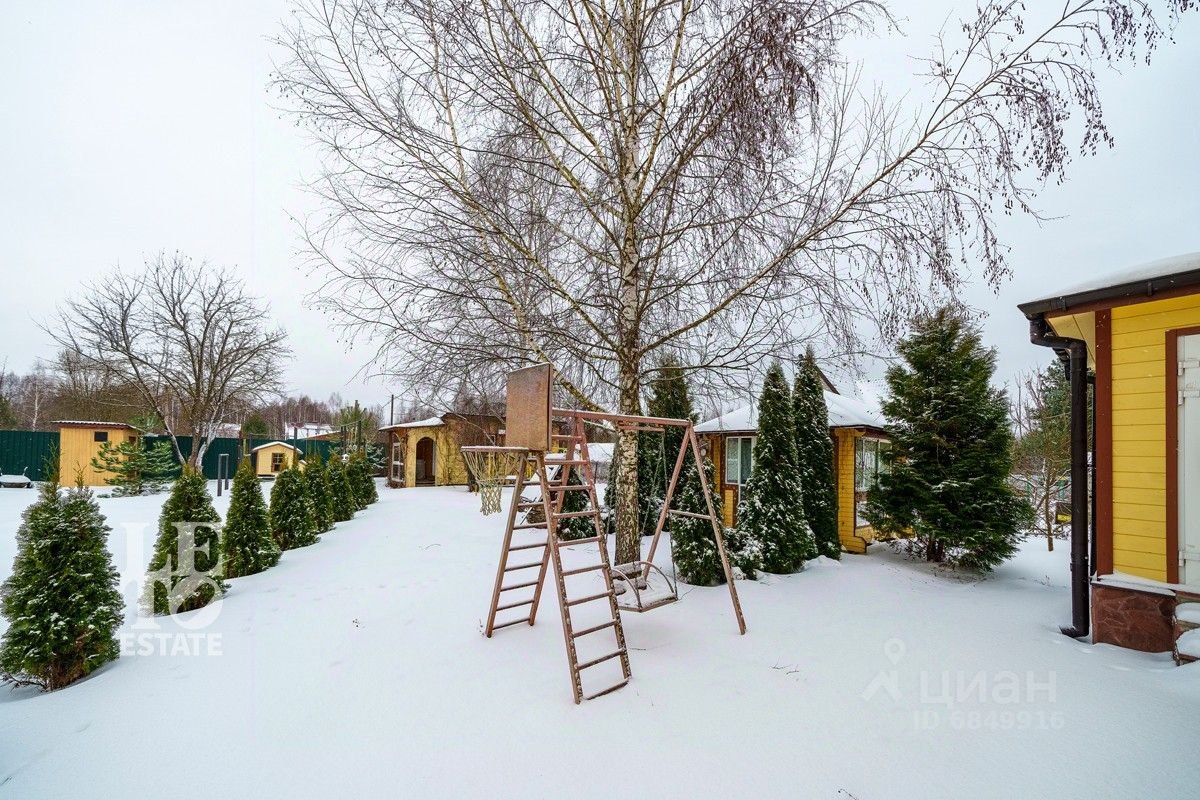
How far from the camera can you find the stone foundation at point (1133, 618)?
3.81 m

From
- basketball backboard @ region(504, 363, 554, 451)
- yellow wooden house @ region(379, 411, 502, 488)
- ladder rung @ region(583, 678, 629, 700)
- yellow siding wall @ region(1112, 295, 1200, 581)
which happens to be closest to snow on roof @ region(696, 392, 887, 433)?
yellow siding wall @ region(1112, 295, 1200, 581)

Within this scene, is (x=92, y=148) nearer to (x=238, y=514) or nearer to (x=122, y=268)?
(x=238, y=514)

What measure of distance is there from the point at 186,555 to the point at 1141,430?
337 inches

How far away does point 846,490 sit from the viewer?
345 inches

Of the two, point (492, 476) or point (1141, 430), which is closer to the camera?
point (1141, 430)

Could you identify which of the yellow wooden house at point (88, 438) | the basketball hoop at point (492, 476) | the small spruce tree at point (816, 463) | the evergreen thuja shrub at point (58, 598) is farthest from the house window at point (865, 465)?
the yellow wooden house at point (88, 438)

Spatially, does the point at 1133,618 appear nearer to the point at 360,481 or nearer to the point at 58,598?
the point at 58,598

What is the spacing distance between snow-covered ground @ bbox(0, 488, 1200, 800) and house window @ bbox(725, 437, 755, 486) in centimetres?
523

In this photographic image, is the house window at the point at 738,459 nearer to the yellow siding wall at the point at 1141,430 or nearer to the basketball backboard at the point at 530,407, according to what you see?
the yellow siding wall at the point at 1141,430

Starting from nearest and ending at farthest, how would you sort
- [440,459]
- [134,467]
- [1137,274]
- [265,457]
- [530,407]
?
[530,407], [1137,274], [134,467], [440,459], [265,457]

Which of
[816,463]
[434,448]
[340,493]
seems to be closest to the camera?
[816,463]

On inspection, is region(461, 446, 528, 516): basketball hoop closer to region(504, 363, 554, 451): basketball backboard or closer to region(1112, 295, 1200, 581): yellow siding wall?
region(504, 363, 554, 451): basketball backboard

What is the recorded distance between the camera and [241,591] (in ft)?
17.2

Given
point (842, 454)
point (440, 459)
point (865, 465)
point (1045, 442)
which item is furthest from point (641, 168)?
point (440, 459)
